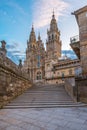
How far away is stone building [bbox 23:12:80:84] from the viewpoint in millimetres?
38606

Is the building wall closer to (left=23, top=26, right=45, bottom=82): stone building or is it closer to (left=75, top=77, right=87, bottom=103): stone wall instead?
(left=75, top=77, right=87, bottom=103): stone wall

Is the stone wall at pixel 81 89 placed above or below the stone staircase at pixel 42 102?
above

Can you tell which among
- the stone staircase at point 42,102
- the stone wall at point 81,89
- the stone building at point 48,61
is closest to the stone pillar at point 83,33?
the stone wall at point 81,89

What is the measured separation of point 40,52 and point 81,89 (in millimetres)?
46569

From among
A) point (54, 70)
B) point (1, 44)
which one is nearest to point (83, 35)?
point (1, 44)

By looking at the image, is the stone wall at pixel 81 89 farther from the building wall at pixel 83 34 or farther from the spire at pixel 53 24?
the spire at pixel 53 24

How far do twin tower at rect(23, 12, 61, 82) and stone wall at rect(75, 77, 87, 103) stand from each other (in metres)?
37.9

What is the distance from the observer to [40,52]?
5672cm

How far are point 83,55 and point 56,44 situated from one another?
1883 inches

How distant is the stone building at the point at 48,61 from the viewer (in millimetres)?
38606

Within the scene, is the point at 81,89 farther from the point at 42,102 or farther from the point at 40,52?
the point at 40,52

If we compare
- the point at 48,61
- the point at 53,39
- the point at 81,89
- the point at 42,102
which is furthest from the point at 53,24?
the point at 42,102

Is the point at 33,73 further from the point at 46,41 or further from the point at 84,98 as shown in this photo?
the point at 84,98

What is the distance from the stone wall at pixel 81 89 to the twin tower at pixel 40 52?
37.9 meters
